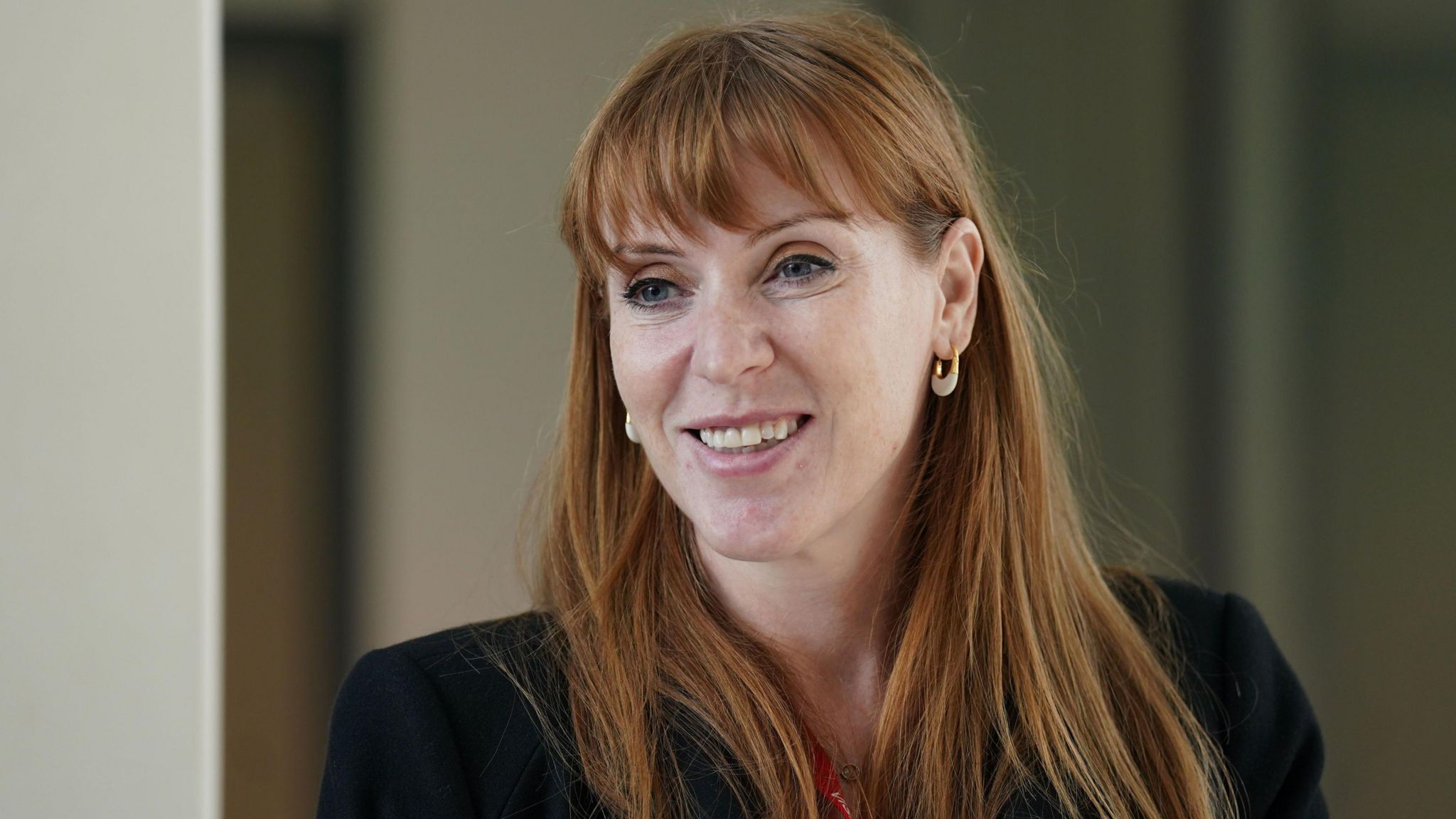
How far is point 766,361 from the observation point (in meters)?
1.53

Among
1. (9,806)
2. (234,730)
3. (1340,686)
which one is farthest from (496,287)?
(1340,686)

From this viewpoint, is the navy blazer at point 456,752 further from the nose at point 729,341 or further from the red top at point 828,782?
the nose at point 729,341

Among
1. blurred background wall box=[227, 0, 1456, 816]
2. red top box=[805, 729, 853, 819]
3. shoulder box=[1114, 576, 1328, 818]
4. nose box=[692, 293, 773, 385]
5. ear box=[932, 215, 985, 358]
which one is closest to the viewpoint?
nose box=[692, 293, 773, 385]

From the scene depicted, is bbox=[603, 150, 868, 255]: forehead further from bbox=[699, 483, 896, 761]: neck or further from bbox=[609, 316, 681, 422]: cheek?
bbox=[699, 483, 896, 761]: neck

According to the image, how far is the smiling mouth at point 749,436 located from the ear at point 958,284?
0.27m

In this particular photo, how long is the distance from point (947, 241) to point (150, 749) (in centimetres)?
136

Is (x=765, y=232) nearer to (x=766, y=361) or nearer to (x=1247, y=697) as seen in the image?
(x=766, y=361)

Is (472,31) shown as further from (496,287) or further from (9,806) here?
(9,806)

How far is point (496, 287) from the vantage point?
10.9 ft

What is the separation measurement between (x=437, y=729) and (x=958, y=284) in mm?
869

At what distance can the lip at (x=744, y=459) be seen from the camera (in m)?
1.55

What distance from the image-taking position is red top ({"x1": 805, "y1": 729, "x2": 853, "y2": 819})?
1.61 metres

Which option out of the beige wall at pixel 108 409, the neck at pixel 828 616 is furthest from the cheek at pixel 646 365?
the beige wall at pixel 108 409

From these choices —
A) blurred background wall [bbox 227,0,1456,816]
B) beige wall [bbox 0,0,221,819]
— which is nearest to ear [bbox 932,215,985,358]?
beige wall [bbox 0,0,221,819]
